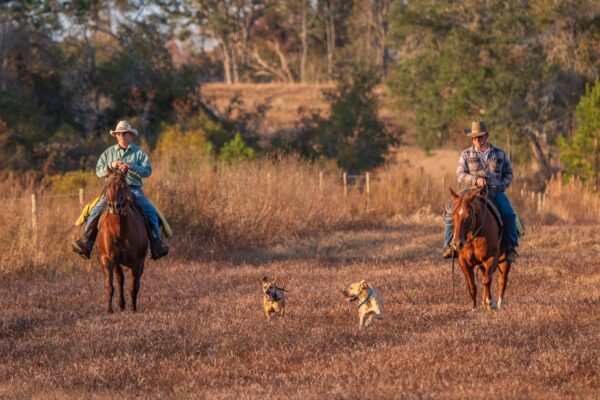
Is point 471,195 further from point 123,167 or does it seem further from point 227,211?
point 227,211

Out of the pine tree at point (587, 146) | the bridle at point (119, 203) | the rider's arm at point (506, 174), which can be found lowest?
the pine tree at point (587, 146)

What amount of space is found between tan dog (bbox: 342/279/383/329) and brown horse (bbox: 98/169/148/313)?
3.73 metres

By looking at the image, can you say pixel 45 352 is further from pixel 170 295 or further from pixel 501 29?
pixel 501 29

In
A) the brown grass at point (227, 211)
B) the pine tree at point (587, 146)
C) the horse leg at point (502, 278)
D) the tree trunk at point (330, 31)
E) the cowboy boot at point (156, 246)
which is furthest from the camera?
the tree trunk at point (330, 31)

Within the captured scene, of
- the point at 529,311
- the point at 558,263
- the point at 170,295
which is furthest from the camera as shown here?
the point at 558,263

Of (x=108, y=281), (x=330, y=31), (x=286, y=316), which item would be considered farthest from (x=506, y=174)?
(x=330, y=31)

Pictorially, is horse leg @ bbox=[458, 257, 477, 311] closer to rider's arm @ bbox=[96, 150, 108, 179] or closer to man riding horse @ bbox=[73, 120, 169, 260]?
man riding horse @ bbox=[73, 120, 169, 260]

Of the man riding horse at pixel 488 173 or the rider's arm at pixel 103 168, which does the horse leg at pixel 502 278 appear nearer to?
the man riding horse at pixel 488 173

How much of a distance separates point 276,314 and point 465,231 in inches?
103

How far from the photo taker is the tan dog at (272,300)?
13.2 m

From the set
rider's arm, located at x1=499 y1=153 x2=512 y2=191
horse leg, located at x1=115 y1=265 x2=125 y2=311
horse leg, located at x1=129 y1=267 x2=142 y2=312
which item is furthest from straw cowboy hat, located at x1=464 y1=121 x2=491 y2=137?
horse leg, located at x1=115 y1=265 x2=125 y2=311

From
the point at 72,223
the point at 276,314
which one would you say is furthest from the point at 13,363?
the point at 72,223

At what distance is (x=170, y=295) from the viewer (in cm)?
1670

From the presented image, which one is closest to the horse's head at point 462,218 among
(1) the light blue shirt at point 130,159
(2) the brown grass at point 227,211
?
(1) the light blue shirt at point 130,159
